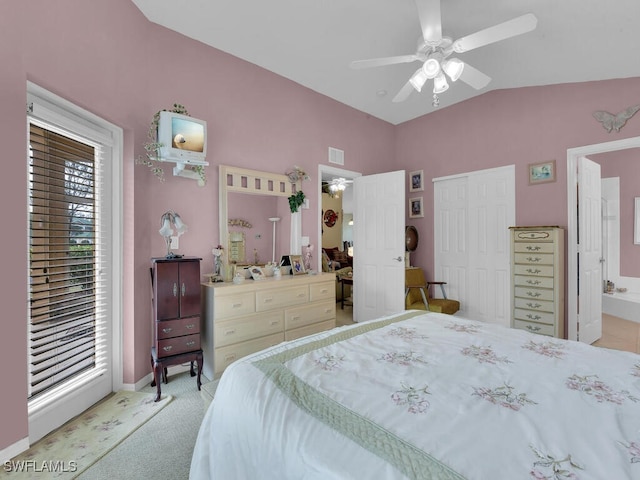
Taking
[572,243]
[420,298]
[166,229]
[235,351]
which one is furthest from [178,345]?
[572,243]

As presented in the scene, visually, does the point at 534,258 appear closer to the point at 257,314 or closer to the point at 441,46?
the point at 441,46

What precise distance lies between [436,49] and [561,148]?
7.28ft

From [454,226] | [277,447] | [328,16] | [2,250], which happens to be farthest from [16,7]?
[454,226]

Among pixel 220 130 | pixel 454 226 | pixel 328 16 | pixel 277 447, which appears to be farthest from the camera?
pixel 454 226

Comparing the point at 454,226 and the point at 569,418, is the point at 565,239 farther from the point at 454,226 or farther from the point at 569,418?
the point at 569,418

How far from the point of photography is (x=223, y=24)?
105 inches

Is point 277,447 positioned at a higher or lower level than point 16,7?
lower

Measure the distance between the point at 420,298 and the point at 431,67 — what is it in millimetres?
2853

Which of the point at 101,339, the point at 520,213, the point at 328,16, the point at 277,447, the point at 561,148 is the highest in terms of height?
the point at 328,16

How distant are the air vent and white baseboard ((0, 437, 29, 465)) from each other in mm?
3669

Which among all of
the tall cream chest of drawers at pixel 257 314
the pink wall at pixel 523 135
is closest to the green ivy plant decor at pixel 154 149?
the tall cream chest of drawers at pixel 257 314

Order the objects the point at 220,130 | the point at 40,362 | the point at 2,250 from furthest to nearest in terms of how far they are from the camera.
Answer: the point at 220,130
the point at 40,362
the point at 2,250

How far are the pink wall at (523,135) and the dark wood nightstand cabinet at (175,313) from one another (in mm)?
→ 3379

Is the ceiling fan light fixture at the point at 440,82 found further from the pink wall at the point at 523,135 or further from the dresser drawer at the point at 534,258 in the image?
the dresser drawer at the point at 534,258
